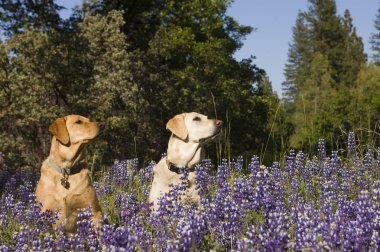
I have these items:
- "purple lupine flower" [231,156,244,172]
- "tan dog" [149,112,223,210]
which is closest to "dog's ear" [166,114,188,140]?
"tan dog" [149,112,223,210]

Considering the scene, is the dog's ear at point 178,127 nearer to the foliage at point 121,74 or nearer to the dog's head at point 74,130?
the dog's head at point 74,130

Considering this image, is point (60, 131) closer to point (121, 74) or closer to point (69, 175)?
point (69, 175)

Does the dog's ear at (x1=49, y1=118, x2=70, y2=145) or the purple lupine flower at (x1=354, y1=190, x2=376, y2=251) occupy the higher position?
the dog's ear at (x1=49, y1=118, x2=70, y2=145)

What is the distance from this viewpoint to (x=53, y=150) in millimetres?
6438

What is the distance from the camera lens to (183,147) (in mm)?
6816

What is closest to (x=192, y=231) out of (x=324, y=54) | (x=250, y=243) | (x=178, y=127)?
(x=250, y=243)

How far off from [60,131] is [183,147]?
1569 millimetres

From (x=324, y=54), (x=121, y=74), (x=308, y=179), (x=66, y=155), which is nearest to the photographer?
(x=66, y=155)

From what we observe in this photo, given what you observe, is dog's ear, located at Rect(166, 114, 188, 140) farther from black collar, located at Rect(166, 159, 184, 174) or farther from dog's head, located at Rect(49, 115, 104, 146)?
Result: dog's head, located at Rect(49, 115, 104, 146)

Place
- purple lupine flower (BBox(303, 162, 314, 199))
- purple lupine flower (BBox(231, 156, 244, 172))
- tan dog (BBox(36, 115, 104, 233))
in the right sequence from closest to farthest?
tan dog (BBox(36, 115, 104, 233))
purple lupine flower (BBox(303, 162, 314, 199))
purple lupine flower (BBox(231, 156, 244, 172))

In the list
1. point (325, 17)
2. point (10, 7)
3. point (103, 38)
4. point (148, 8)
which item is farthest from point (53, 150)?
point (325, 17)

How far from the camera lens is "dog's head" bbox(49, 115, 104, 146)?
6.41 metres

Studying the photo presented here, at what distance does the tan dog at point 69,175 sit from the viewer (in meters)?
6.00

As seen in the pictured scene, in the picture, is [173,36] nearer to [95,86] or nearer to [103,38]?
[103,38]
